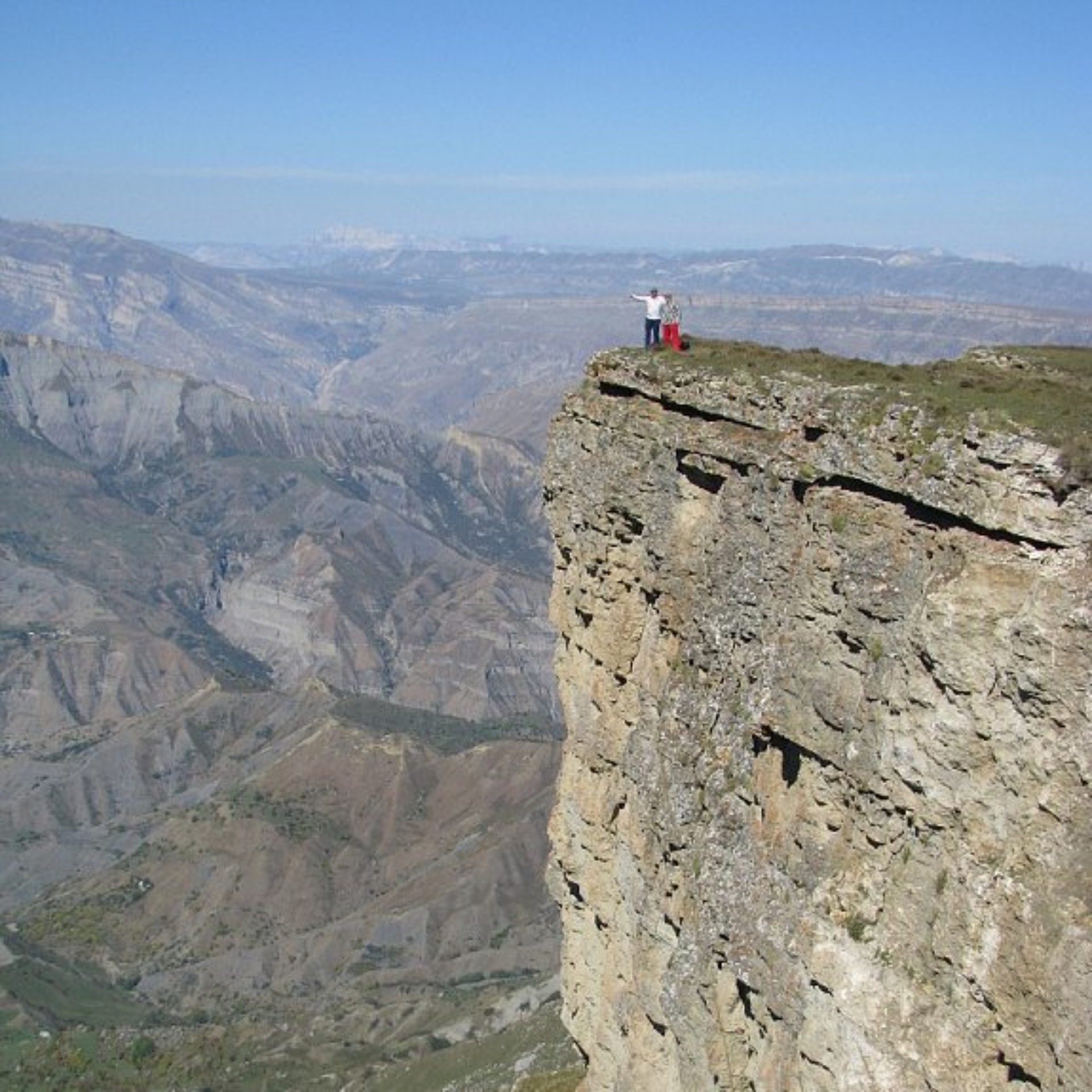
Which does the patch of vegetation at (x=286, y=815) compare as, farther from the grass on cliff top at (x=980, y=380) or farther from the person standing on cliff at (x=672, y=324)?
the grass on cliff top at (x=980, y=380)

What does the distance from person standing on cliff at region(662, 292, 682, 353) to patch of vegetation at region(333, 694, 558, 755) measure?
366ft

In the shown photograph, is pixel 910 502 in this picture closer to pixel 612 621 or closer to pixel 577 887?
pixel 612 621

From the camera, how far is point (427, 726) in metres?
155

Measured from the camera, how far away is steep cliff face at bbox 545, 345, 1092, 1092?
1648cm

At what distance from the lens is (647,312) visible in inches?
1229

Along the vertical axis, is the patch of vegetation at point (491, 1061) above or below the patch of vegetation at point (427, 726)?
above

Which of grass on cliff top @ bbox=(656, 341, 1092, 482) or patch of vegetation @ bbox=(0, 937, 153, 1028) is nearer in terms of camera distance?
grass on cliff top @ bbox=(656, 341, 1092, 482)

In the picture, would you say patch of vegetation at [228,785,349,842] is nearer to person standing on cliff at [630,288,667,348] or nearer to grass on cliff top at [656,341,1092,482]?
person standing on cliff at [630,288,667,348]

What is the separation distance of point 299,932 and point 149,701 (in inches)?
3654

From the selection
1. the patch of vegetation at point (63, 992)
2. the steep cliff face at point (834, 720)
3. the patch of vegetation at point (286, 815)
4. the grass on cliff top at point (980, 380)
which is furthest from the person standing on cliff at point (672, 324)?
the patch of vegetation at point (286, 815)

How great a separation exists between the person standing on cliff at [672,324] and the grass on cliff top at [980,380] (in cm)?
42

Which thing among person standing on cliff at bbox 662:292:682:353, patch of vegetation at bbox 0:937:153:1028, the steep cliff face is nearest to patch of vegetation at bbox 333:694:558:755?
patch of vegetation at bbox 0:937:153:1028

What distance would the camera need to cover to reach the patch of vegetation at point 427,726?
14388cm

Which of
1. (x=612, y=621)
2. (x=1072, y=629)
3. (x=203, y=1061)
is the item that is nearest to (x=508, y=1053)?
(x=203, y=1061)
